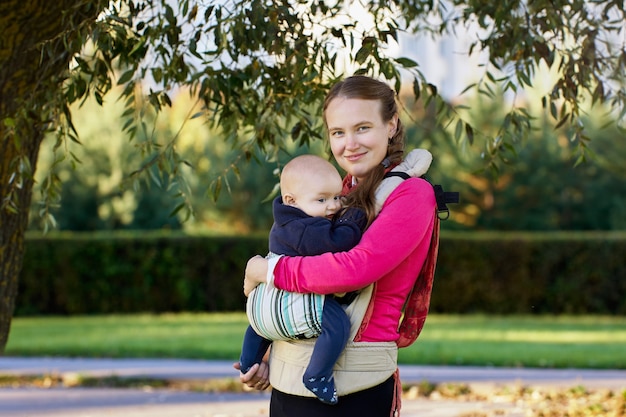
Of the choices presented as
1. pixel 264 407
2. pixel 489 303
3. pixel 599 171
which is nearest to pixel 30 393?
pixel 264 407

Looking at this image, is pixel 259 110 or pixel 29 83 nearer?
pixel 29 83

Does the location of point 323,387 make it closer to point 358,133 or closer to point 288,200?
point 288,200

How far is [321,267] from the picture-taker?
8.07 feet

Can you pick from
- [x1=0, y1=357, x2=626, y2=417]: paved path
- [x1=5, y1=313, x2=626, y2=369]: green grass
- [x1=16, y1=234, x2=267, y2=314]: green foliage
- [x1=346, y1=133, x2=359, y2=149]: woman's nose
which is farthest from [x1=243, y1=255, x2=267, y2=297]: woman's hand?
[x1=16, y1=234, x2=267, y2=314]: green foliage

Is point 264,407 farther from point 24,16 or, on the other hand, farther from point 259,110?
point 24,16

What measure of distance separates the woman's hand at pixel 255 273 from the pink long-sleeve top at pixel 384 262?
0.07 metres

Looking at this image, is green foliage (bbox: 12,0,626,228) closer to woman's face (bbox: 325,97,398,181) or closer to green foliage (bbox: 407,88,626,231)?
woman's face (bbox: 325,97,398,181)

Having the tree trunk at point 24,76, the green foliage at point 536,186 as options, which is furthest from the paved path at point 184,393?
the green foliage at point 536,186

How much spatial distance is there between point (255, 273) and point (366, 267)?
0.37 metres

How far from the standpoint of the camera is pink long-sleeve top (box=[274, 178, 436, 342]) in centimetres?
245

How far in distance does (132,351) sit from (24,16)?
6618 mm

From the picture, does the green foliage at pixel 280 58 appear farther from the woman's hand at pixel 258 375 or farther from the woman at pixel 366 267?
the woman's hand at pixel 258 375

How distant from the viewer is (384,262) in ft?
8.07

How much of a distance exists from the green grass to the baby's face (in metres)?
6.97
